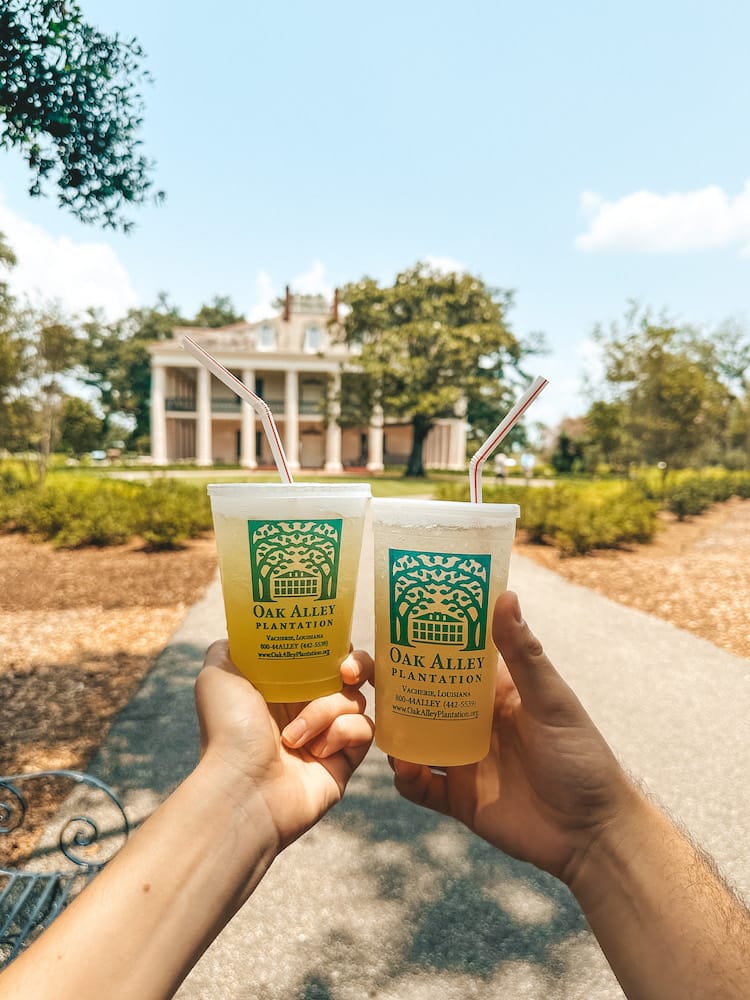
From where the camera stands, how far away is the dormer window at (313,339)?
138ft

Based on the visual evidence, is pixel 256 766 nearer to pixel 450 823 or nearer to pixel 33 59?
pixel 450 823

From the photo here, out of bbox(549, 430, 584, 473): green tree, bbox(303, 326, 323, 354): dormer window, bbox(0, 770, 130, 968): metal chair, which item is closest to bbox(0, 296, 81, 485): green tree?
bbox(0, 770, 130, 968): metal chair

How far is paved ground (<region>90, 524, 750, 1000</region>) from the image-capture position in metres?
2.50

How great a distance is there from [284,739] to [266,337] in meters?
42.5

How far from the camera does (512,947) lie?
104 inches

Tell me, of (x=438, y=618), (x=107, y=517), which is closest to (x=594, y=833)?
(x=438, y=618)

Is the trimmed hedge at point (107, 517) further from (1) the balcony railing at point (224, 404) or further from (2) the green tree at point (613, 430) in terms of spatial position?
(1) the balcony railing at point (224, 404)

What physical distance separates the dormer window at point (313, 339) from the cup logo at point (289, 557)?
136 feet

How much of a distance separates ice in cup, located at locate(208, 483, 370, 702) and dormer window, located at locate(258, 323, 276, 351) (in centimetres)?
4197

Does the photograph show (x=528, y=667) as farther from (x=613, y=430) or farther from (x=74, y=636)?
(x=613, y=430)

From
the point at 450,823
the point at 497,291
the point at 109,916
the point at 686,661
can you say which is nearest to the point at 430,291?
the point at 497,291

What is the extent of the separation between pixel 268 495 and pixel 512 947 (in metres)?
2.21

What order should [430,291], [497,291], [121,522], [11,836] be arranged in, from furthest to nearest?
[497,291]
[430,291]
[121,522]
[11,836]

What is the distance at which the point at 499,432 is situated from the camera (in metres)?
1.46
